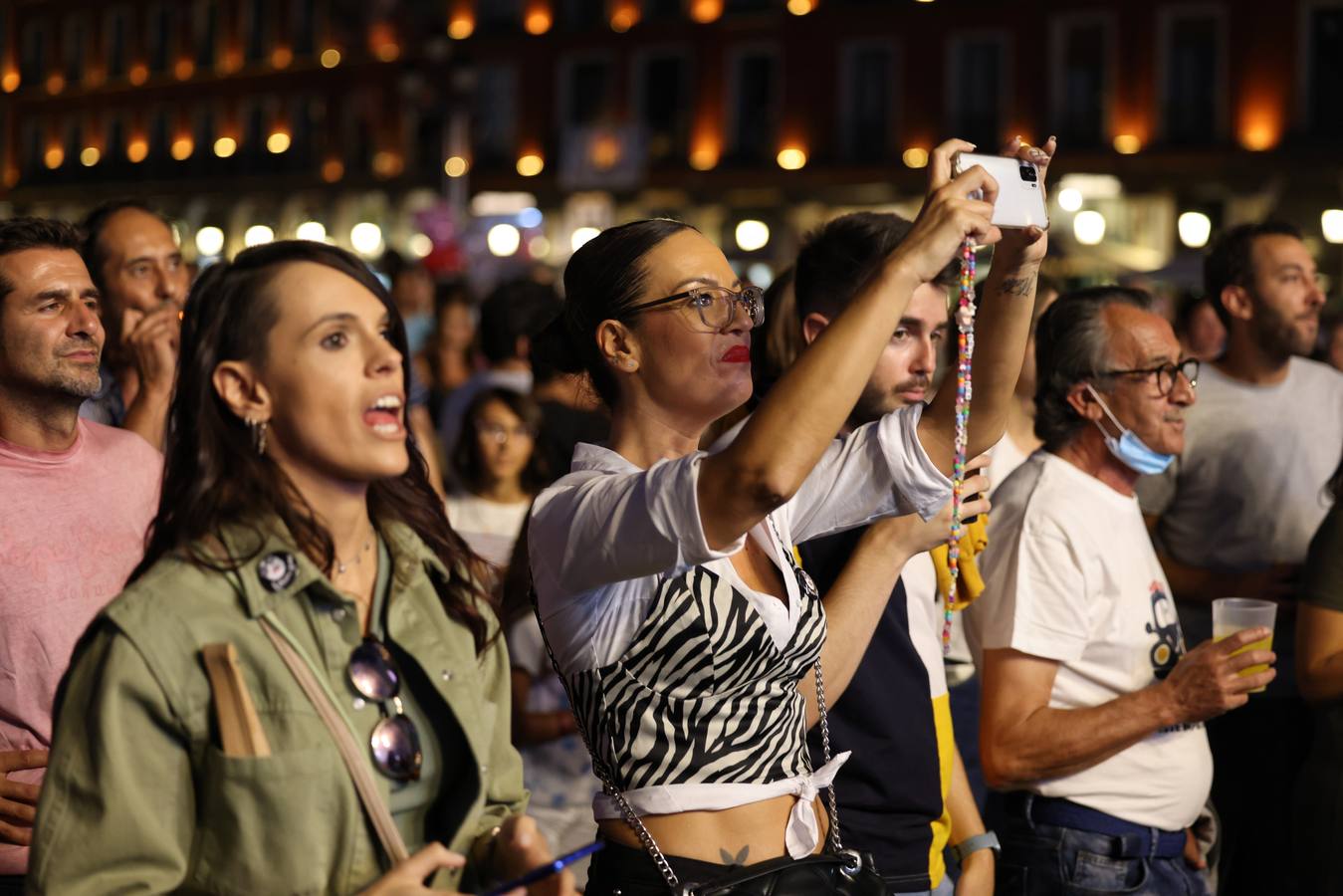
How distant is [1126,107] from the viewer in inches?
999

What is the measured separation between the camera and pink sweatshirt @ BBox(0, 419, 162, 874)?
2.71 metres

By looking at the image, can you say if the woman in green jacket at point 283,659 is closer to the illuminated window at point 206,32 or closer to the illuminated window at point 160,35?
the illuminated window at point 206,32

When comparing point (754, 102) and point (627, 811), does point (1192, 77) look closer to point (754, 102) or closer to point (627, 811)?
point (754, 102)

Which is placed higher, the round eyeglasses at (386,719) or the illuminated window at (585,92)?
the illuminated window at (585,92)

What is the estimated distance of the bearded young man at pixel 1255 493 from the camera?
457 cm

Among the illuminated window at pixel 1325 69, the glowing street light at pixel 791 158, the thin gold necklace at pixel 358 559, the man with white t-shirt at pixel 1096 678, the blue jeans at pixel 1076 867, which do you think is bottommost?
the blue jeans at pixel 1076 867

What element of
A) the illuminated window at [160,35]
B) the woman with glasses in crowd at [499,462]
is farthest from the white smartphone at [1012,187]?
the illuminated window at [160,35]

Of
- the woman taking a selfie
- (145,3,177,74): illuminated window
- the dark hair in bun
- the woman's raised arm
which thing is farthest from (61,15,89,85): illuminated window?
the woman's raised arm

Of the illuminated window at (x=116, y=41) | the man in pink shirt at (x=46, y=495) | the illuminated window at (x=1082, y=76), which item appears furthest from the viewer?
the illuminated window at (x=116, y=41)

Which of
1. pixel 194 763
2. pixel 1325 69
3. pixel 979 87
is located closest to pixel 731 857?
pixel 194 763

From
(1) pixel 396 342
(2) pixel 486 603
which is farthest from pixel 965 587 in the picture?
(1) pixel 396 342

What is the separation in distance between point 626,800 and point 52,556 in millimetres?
1188

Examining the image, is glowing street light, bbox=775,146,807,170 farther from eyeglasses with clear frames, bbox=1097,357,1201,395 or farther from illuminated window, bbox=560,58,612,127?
eyeglasses with clear frames, bbox=1097,357,1201,395

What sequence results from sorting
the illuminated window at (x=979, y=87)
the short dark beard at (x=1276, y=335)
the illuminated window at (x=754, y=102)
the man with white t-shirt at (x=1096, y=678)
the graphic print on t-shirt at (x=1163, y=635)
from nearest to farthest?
the man with white t-shirt at (x=1096, y=678) → the graphic print on t-shirt at (x=1163, y=635) → the short dark beard at (x=1276, y=335) → the illuminated window at (x=979, y=87) → the illuminated window at (x=754, y=102)
